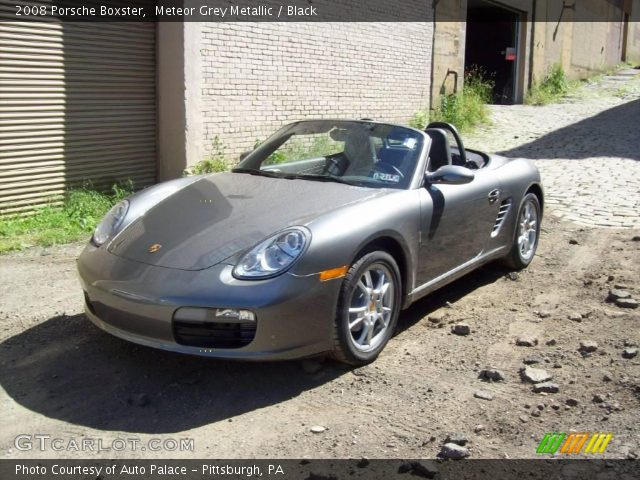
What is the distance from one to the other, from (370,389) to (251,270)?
0.92 meters

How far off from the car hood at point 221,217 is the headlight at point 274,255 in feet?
0.26

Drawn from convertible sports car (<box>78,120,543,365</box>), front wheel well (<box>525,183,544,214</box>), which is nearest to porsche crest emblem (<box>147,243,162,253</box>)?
convertible sports car (<box>78,120,543,365</box>)

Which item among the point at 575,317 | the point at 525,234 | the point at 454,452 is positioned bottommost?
the point at 454,452

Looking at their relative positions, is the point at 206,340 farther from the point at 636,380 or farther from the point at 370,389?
the point at 636,380

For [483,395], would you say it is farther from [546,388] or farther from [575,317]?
[575,317]

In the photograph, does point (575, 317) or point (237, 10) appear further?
point (237, 10)

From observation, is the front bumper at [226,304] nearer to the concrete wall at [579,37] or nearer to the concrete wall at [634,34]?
the concrete wall at [579,37]

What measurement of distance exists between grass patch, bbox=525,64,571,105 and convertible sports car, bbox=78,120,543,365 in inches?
585

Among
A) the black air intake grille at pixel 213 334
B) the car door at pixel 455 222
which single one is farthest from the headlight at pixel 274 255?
the car door at pixel 455 222

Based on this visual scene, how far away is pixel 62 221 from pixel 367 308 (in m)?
4.49

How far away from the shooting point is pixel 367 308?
4051mm

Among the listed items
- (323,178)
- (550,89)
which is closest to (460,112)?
(550,89)

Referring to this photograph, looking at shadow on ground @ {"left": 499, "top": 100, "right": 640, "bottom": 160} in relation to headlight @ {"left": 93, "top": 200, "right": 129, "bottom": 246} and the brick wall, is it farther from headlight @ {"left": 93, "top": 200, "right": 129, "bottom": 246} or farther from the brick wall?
headlight @ {"left": 93, "top": 200, "right": 129, "bottom": 246}

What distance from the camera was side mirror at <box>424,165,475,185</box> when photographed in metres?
4.61
